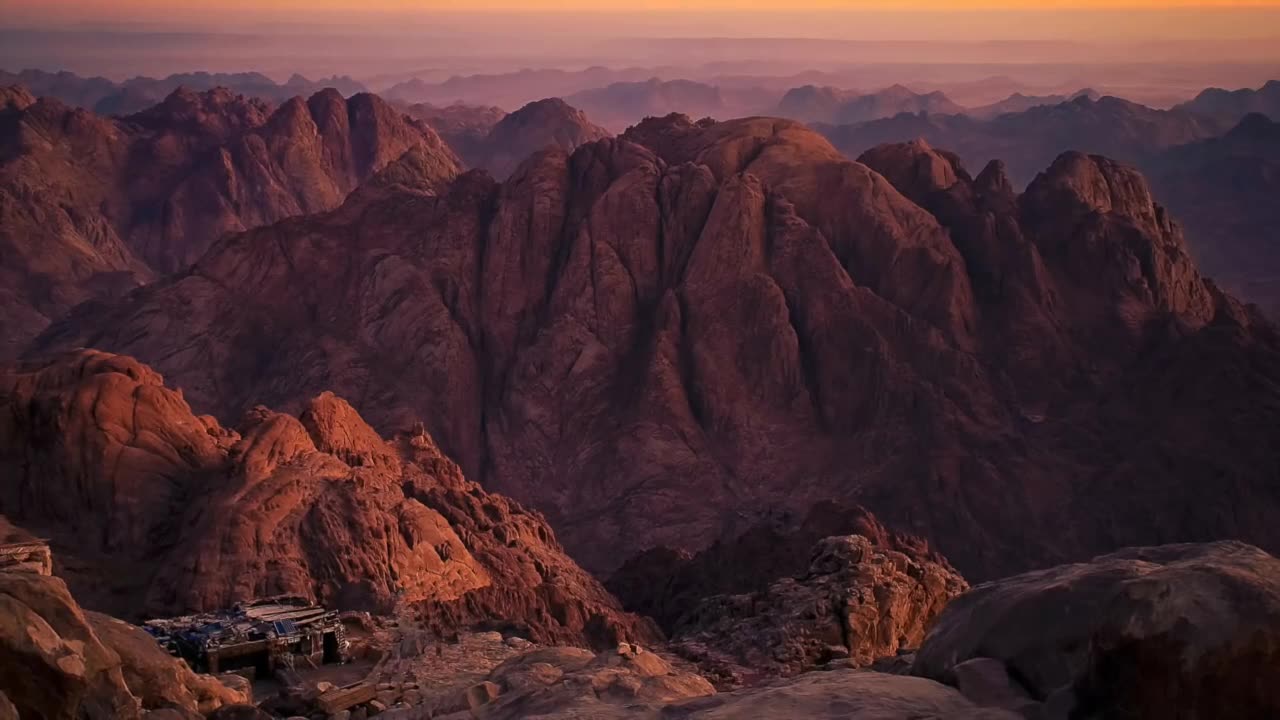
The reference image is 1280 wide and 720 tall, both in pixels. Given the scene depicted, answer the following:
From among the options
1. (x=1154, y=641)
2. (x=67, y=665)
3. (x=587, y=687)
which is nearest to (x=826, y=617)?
(x=587, y=687)

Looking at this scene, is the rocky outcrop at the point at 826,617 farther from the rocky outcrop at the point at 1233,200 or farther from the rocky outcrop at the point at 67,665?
the rocky outcrop at the point at 1233,200

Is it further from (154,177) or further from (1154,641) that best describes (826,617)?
(154,177)

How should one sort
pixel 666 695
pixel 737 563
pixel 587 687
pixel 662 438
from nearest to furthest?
pixel 587 687 → pixel 666 695 → pixel 737 563 → pixel 662 438

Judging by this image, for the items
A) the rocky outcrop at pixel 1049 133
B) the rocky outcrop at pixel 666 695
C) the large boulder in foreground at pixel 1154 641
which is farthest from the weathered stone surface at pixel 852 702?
the rocky outcrop at pixel 1049 133

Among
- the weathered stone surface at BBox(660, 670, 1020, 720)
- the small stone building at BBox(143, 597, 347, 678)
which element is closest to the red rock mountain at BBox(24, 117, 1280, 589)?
the small stone building at BBox(143, 597, 347, 678)

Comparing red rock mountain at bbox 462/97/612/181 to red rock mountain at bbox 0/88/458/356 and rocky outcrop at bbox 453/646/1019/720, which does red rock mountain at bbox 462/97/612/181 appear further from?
rocky outcrop at bbox 453/646/1019/720

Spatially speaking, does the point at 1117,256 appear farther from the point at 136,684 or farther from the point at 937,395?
the point at 136,684
